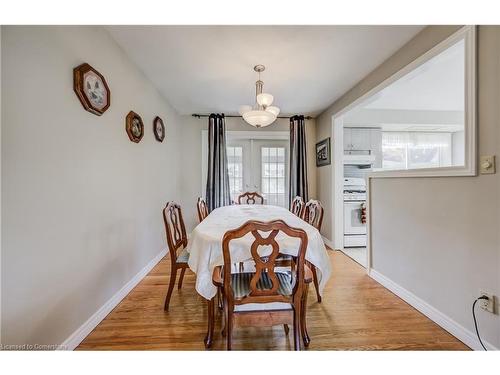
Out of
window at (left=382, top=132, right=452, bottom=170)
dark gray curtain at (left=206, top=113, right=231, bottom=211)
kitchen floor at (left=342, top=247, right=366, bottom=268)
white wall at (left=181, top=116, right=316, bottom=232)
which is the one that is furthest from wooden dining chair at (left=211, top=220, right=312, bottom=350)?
window at (left=382, top=132, right=452, bottom=170)

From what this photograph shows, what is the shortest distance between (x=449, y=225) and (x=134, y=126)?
294 centimetres

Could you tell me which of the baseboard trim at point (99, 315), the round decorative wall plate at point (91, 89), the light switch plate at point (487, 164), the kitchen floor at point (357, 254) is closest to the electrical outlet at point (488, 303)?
the light switch plate at point (487, 164)

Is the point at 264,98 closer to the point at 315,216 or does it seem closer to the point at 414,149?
the point at 315,216

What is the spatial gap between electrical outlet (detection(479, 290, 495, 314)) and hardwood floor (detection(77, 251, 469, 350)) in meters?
0.32

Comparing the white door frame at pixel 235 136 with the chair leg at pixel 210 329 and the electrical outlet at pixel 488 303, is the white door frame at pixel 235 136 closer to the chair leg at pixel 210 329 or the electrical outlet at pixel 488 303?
the chair leg at pixel 210 329

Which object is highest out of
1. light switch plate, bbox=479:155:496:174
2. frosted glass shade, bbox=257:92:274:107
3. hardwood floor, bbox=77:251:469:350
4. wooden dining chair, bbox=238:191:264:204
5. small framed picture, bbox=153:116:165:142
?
frosted glass shade, bbox=257:92:274:107

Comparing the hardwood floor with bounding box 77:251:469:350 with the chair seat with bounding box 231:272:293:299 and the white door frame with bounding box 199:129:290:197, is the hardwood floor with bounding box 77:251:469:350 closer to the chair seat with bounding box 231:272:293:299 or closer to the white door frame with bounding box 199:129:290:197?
the chair seat with bounding box 231:272:293:299

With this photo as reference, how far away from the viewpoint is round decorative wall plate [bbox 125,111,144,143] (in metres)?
2.25

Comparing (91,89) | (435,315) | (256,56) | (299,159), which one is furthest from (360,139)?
(91,89)

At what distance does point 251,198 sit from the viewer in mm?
3803

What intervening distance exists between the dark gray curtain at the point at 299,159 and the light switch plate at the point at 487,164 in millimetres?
2762

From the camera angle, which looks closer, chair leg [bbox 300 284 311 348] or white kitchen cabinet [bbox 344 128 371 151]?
chair leg [bbox 300 284 311 348]
